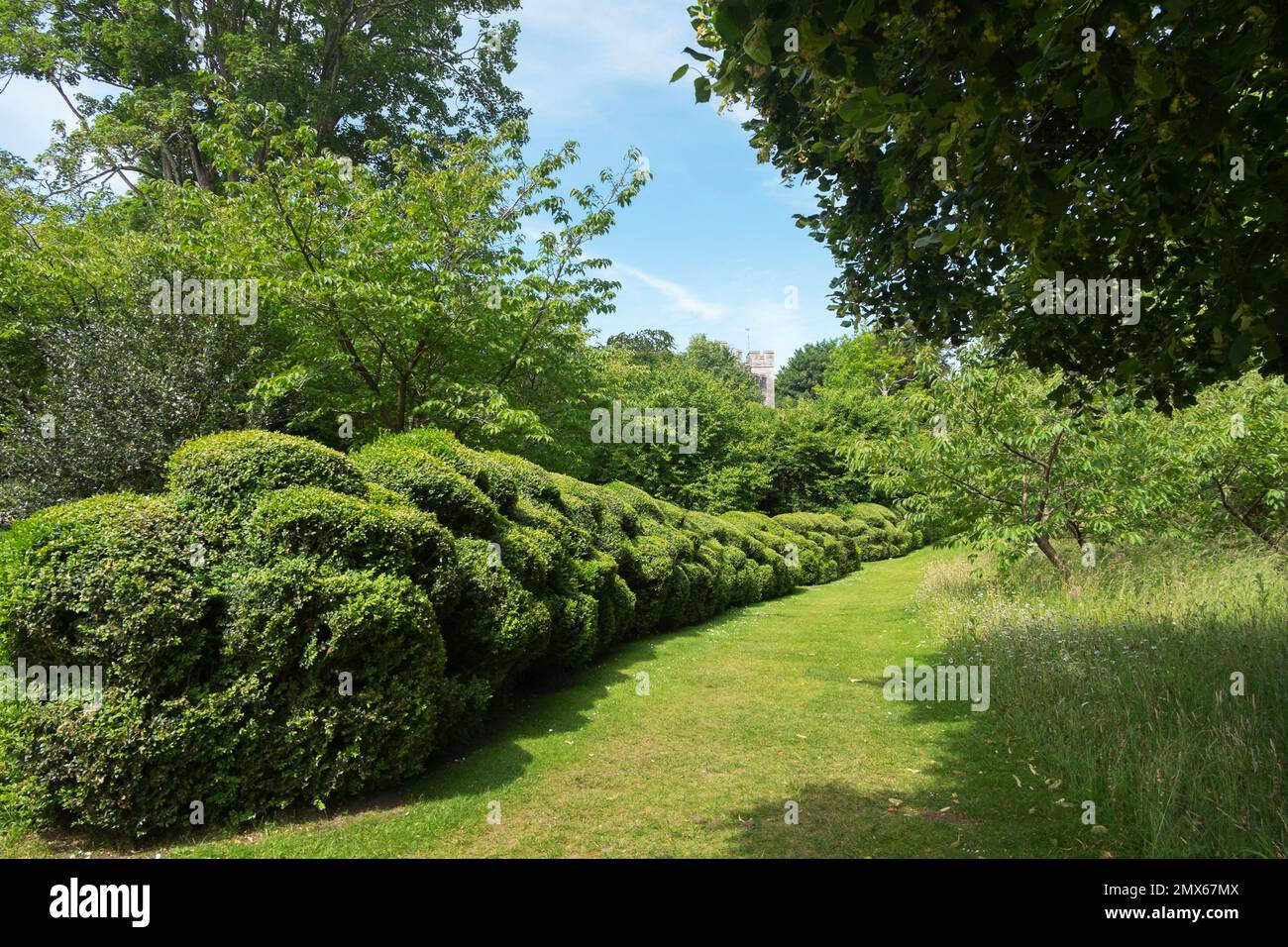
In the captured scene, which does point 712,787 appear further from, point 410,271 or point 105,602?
point 410,271

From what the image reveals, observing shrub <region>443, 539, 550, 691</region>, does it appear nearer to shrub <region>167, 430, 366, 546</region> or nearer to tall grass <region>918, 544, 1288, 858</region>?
shrub <region>167, 430, 366, 546</region>

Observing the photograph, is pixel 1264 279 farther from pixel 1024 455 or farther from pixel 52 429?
pixel 52 429

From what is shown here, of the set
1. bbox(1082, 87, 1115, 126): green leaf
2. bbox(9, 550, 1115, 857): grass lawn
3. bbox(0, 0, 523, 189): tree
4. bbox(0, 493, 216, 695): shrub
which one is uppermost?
bbox(0, 0, 523, 189): tree

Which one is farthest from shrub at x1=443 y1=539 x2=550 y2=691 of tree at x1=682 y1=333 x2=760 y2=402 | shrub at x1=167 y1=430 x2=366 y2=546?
tree at x1=682 y1=333 x2=760 y2=402

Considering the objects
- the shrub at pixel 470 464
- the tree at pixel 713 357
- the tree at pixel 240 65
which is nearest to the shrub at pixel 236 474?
the shrub at pixel 470 464

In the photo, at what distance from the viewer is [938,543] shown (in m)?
12.7

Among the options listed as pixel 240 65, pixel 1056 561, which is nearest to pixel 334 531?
pixel 1056 561

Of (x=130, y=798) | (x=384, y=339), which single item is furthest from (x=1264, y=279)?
(x=384, y=339)

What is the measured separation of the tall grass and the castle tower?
7614 cm

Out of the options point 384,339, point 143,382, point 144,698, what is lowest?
point 144,698

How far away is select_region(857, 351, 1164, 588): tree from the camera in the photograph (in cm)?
985

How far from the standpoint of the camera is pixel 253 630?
4609mm

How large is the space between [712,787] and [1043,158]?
487cm
